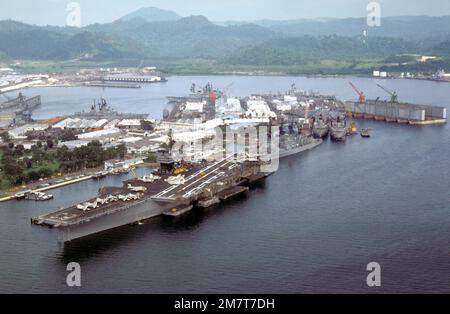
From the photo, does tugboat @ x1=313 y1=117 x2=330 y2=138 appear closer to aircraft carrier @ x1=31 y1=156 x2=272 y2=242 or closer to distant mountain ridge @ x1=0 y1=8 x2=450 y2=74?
aircraft carrier @ x1=31 y1=156 x2=272 y2=242

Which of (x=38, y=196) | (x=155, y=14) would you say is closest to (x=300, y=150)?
(x=38, y=196)

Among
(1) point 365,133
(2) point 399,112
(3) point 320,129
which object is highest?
(2) point 399,112

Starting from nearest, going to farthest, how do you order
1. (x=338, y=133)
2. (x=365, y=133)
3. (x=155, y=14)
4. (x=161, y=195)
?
1. (x=161, y=195)
2. (x=338, y=133)
3. (x=365, y=133)
4. (x=155, y=14)

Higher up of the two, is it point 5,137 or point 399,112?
point 399,112

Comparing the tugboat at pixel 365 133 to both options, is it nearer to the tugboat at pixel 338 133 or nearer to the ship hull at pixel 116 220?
the tugboat at pixel 338 133

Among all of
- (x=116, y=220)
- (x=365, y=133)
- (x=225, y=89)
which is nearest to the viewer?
(x=116, y=220)

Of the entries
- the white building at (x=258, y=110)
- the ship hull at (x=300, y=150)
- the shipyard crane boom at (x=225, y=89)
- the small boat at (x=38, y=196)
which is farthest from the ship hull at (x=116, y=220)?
the shipyard crane boom at (x=225, y=89)

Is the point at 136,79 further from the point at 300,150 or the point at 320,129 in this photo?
the point at 300,150
